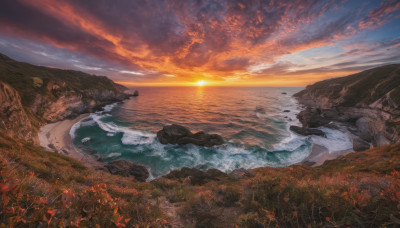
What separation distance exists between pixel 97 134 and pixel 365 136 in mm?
61596

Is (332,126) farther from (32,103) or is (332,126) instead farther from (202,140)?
(32,103)

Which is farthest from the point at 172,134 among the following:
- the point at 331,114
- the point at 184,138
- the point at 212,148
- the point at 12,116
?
the point at 331,114

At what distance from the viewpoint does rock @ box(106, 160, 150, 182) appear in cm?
1675

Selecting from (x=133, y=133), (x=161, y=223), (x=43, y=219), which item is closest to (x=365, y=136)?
(x=161, y=223)

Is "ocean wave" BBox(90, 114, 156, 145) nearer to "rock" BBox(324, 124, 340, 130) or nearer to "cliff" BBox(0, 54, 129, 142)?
"cliff" BBox(0, 54, 129, 142)

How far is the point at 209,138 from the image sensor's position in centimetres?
2766

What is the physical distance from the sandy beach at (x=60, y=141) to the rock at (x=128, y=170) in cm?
279

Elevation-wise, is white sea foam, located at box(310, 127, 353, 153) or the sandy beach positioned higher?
white sea foam, located at box(310, 127, 353, 153)

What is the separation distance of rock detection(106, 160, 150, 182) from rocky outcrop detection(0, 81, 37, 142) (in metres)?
11.4

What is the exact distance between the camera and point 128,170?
17.4 m

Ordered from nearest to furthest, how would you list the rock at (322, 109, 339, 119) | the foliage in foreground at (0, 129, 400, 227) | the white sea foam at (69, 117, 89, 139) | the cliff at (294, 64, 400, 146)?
the foliage in foreground at (0, 129, 400, 227) < the cliff at (294, 64, 400, 146) < the white sea foam at (69, 117, 89, 139) < the rock at (322, 109, 339, 119)

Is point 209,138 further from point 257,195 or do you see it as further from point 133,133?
point 257,195

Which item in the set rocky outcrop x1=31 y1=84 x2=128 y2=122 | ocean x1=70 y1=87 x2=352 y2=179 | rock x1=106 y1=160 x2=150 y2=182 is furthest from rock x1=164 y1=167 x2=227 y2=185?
rocky outcrop x1=31 y1=84 x2=128 y2=122

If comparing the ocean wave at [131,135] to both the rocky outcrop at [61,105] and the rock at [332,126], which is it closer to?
the rocky outcrop at [61,105]
